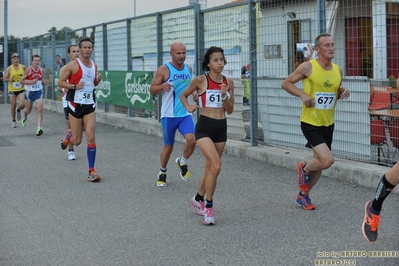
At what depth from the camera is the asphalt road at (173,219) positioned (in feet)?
20.4

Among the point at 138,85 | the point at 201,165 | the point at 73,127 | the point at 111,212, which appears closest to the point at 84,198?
the point at 111,212

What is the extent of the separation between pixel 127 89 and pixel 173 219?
10583 mm

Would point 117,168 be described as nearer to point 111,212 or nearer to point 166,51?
point 111,212

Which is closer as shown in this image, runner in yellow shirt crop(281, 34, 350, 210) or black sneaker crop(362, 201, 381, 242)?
black sneaker crop(362, 201, 381, 242)

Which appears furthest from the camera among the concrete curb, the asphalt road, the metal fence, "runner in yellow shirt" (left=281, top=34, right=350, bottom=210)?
the metal fence

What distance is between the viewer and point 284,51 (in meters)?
11.4

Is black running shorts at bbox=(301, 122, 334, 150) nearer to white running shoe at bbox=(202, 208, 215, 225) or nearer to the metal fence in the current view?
white running shoe at bbox=(202, 208, 215, 225)

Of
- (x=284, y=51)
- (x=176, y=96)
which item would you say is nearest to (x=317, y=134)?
(x=176, y=96)

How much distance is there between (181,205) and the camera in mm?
8500

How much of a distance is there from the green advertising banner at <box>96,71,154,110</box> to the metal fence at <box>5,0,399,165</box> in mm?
355

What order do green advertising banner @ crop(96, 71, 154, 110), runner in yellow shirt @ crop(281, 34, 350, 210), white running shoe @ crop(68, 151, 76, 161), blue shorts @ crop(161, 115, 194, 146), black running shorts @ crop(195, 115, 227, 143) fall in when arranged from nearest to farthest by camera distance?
black running shorts @ crop(195, 115, 227, 143)
runner in yellow shirt @ crop(281, 34, 350, 210)
blue shorts @ crop(161, 115, 194, 146)
white running shoe @ crop(68, 151, 76, 161)
green advertising banner @ crop(96, 71, 154, 110)

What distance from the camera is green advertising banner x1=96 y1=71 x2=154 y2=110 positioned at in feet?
54.8

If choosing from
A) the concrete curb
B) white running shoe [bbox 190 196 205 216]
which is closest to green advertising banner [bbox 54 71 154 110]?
the concrete curb

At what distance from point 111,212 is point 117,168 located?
3.49 m
